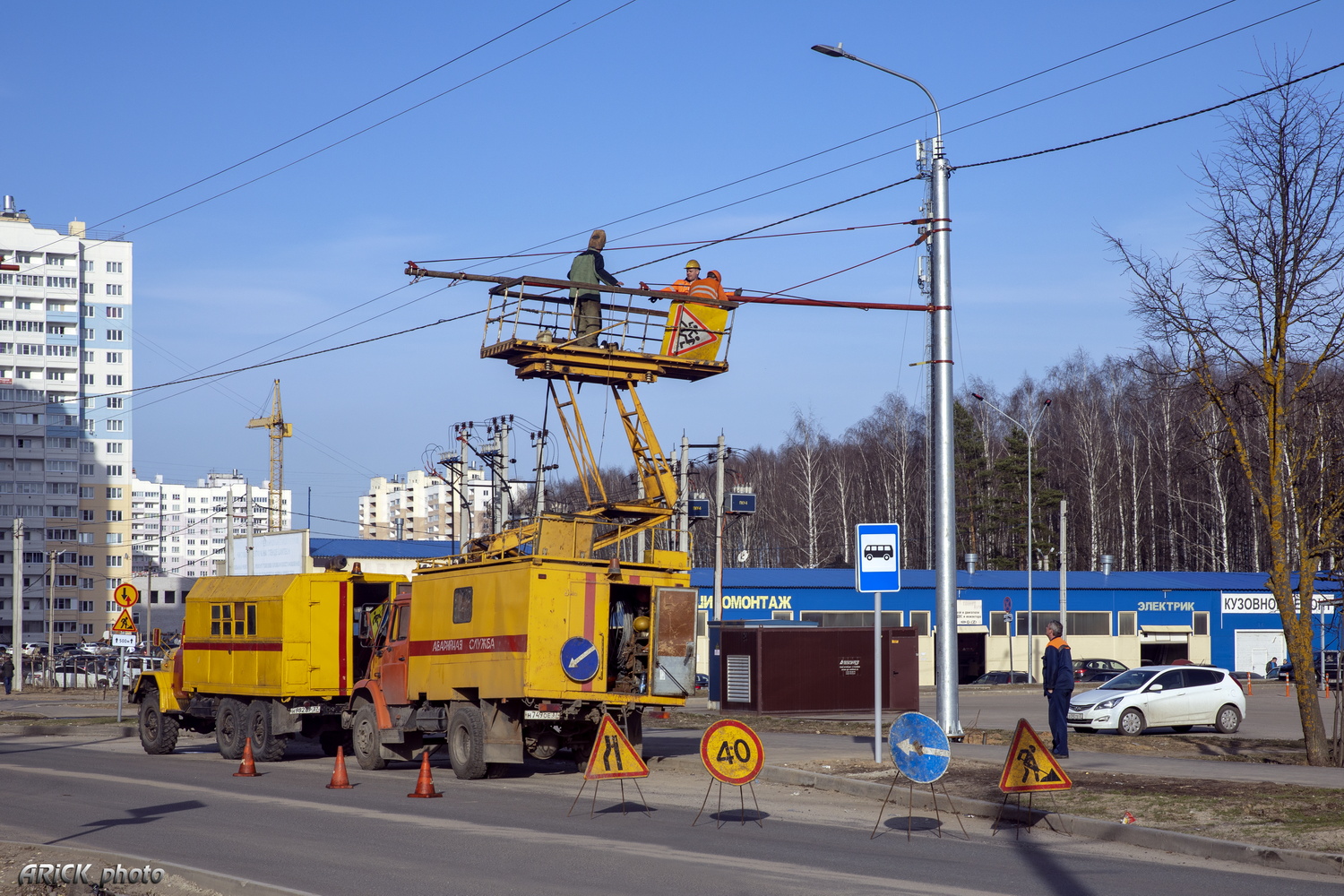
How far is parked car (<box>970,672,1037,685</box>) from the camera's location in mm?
54438

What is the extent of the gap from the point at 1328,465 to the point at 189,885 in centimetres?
1729

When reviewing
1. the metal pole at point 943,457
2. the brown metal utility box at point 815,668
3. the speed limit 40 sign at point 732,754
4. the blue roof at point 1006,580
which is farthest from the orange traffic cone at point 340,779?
the blue roof at point 1006,580

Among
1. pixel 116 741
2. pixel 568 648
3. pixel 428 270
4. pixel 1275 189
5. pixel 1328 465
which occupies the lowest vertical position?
pixel 116 741

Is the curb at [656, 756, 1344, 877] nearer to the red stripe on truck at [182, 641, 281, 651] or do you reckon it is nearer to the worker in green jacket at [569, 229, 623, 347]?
the worker in green jacket at [569, 229, 623, 347]

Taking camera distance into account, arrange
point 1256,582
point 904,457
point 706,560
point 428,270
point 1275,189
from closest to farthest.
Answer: point 428,270, point 1275,189, point 1256,582, point 904,457, point 706,560

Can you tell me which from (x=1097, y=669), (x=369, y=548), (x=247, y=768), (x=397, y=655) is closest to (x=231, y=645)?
(x=247, y=768)

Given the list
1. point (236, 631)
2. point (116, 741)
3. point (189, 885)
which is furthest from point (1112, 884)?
point (116, 741)

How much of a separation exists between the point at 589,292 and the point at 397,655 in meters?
5.94

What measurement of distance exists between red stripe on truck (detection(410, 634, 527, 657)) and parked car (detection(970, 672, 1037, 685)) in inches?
1599

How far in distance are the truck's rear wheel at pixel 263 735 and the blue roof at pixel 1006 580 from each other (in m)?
34.7

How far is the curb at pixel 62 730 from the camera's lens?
27.6 m

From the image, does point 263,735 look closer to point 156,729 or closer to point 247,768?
point 247,768

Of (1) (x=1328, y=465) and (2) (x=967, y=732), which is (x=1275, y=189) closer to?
(1) (x=1328, y=465)

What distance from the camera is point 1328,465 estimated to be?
63.8 feet
